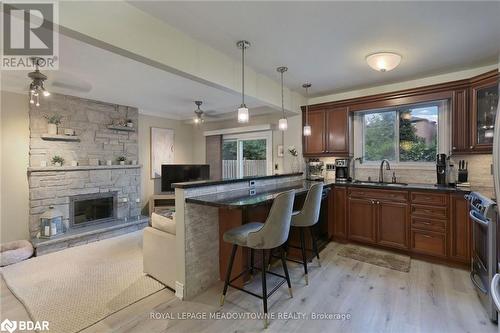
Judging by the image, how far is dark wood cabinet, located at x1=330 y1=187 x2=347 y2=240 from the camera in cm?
376

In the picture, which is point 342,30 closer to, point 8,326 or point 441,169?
point 441,169

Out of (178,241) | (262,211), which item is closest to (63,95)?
(178,241)

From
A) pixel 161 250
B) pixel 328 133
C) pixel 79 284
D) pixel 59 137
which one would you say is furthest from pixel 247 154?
pixel 79 284

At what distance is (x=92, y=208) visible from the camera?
4637mm

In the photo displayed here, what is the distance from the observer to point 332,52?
2697 millimetres

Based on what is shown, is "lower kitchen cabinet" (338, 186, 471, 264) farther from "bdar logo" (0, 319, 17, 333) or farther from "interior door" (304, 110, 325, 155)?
"bdar logo" (0, 319, 17, 333)

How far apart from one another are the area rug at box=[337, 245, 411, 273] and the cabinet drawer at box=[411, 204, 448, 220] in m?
0.63

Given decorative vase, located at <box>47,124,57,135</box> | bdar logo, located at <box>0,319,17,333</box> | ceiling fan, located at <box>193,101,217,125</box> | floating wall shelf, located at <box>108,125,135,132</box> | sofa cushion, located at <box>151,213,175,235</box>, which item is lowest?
bdar logo, located at <box>0,319,17,333</box>

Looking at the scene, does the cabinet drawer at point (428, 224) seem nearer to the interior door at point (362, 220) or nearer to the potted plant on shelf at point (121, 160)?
the interior door at point (362, 220)

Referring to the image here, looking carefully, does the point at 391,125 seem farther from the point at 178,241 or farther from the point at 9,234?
the point at 9,234

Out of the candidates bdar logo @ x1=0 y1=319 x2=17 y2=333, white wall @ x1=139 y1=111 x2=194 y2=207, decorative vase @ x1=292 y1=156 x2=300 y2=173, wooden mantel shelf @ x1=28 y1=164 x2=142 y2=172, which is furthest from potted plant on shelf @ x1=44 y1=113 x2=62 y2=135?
decorative vase @ x1=292 y1=156 x2=300 y2=173

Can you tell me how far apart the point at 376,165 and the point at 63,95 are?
5554mm

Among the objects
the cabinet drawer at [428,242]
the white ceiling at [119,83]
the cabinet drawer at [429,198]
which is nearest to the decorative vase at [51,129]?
the white ceiling at [119,83]

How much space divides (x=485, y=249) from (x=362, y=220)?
4.92ft
